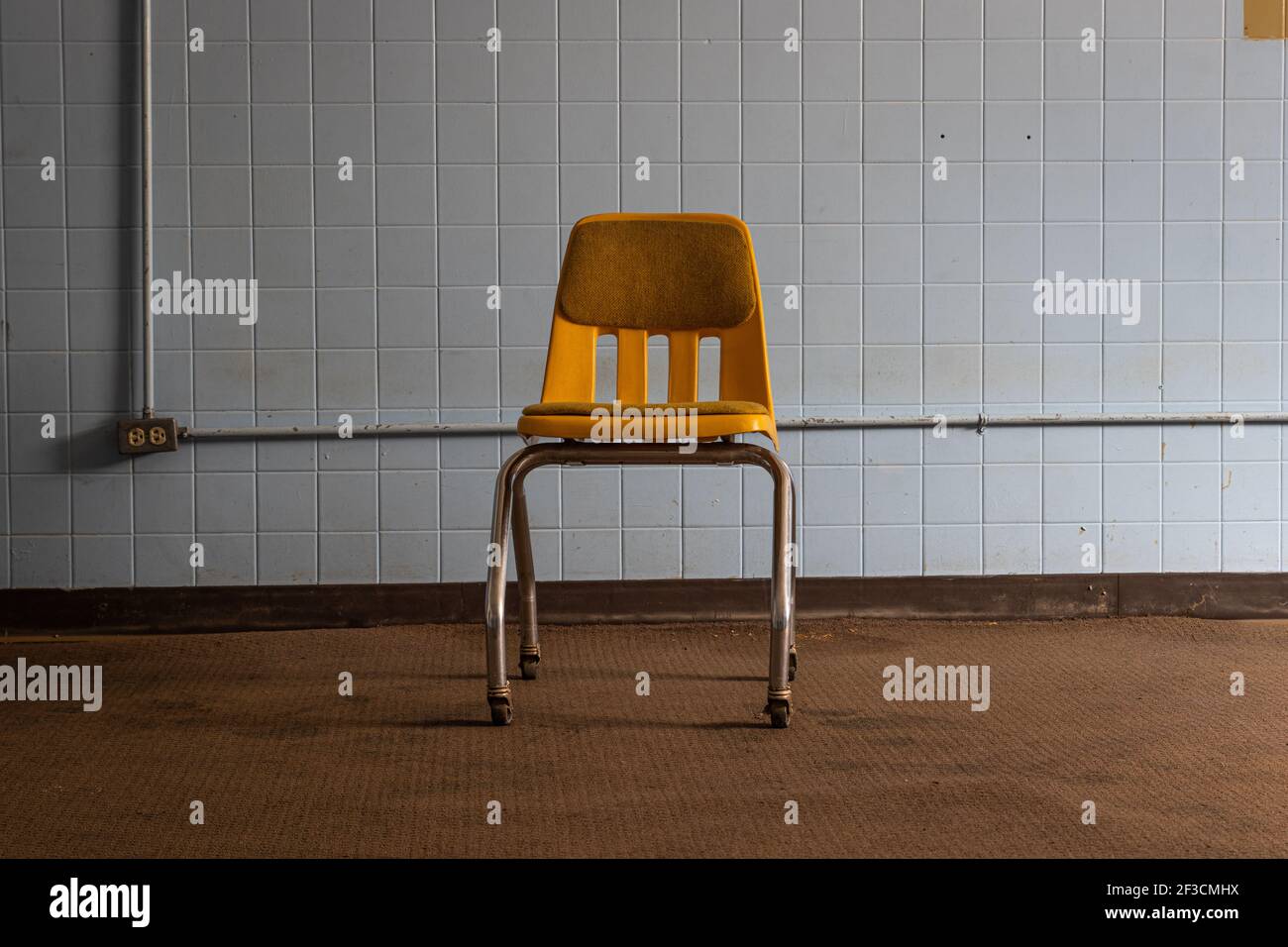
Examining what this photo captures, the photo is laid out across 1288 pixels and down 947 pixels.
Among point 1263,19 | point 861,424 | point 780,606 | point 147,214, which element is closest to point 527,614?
point 780,606

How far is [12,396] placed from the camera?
3.05 meters

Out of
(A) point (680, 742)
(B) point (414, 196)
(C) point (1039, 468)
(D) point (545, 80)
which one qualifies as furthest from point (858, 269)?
(A) point (680, 742)

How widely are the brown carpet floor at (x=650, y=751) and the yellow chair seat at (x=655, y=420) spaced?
518mm

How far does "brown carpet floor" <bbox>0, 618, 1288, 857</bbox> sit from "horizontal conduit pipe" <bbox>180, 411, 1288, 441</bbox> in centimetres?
49

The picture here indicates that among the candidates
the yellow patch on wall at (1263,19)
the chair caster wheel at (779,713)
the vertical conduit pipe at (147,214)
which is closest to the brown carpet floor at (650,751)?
the chair caster wheel at (779,713)

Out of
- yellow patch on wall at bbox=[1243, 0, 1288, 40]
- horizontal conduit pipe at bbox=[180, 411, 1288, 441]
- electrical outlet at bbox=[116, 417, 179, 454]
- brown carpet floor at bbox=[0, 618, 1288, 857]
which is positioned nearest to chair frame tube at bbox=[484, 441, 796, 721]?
brown carpet floor at bbox=[0, 618, 1288, 857]

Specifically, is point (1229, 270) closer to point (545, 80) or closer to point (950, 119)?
point (950, 119)

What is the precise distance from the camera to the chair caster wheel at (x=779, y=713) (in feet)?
7.27

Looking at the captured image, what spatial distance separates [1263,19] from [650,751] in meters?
2.47

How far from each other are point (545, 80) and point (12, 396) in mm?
1490

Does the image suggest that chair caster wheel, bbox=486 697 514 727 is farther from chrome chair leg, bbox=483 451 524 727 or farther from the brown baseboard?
the brown baseboard

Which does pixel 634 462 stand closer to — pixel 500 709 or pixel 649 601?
pixel 500 709

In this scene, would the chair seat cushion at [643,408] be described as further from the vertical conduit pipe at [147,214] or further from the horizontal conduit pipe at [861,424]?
the vertical conduit pipe at [147,214]

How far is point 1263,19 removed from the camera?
318 centimetres
